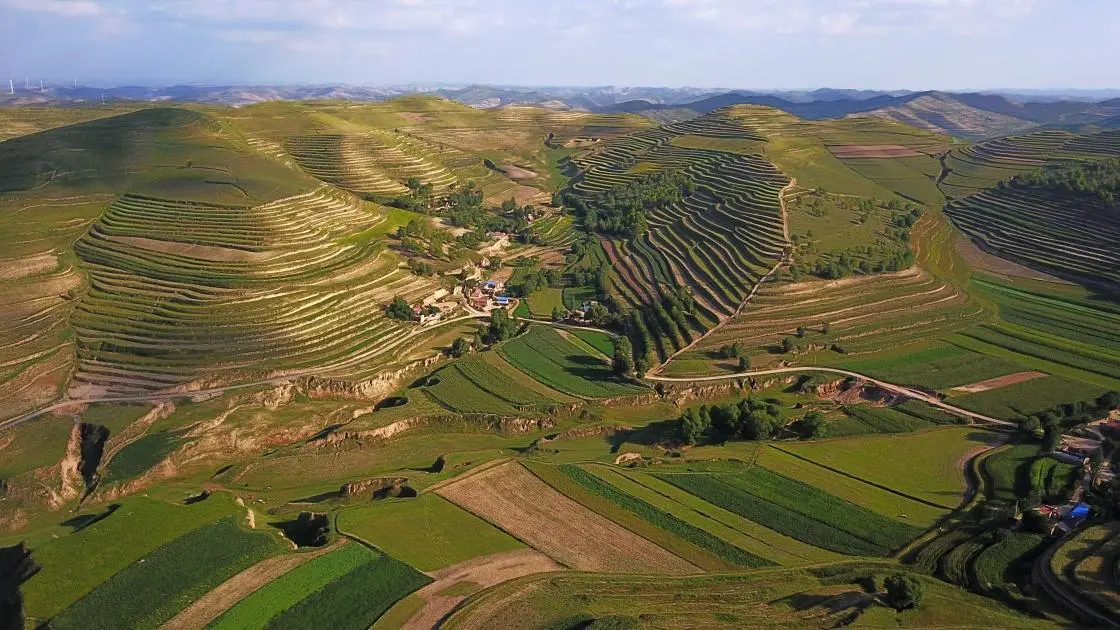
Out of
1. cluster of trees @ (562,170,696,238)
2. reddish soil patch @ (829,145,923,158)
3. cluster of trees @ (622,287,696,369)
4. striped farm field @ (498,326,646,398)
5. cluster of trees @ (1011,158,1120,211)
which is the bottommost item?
striped farm field @ (498,326,646,398)

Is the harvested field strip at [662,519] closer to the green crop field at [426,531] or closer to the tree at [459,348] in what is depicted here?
the green crop field at [426,531]

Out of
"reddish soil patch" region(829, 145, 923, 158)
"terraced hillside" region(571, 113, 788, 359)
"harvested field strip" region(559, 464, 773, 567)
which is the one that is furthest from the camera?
"reddish soil patch" region(829, 145, 923, 158)

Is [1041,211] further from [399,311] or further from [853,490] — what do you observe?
[399,311]

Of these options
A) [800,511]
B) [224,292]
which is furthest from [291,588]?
[224,292]

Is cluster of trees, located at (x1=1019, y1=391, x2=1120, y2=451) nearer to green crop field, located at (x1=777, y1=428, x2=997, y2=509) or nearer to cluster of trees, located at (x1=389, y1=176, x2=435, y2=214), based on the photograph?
green crop field, located at (x1=777, y1=428, x2=997, y2=509)

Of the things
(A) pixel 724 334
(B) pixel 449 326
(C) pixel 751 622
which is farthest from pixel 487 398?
(C) pixel 751 622

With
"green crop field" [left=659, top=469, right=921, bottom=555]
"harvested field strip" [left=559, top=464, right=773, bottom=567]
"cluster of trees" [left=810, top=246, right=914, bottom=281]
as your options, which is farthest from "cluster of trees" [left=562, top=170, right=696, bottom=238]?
"harvested field strip" [left=559, top=464, right=773, bottom=567]
